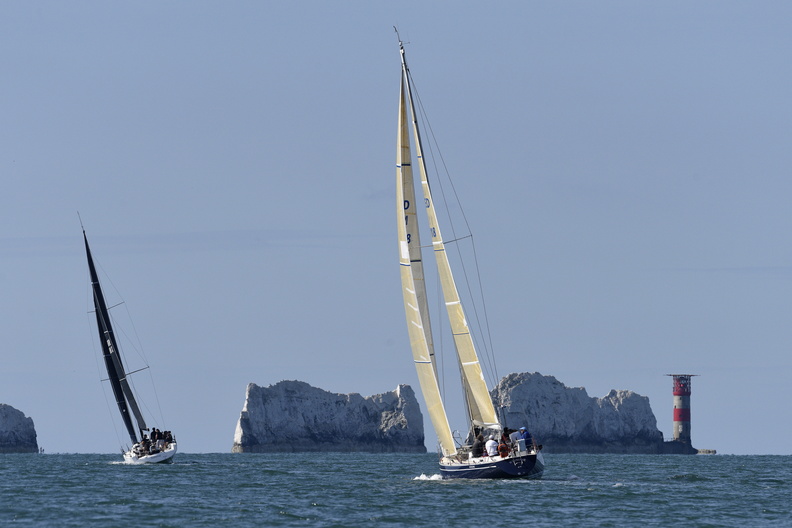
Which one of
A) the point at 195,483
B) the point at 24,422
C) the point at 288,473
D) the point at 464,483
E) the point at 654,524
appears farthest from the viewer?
the point at 24,422

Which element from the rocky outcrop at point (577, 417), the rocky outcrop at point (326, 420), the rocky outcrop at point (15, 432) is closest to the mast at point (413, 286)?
the rocky outcrop at point (326, 420)

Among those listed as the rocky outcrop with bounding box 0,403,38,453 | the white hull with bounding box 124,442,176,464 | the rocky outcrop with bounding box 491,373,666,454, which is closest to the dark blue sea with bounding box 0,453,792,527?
the white hull with bounding box 124,442,176,464

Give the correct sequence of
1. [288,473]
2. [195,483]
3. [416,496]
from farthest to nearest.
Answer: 1. [288,473]
2. [195,483]
3. [416,496]

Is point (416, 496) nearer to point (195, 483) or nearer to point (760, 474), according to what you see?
point (195, 483)

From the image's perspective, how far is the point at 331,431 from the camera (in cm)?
15012

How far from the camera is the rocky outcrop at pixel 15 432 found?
5531 inches

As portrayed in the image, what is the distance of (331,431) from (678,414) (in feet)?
129

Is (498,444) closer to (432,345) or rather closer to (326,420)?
(432,345)

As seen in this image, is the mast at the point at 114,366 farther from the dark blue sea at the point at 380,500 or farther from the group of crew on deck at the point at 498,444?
the group of crew on deck at the point at 498,444

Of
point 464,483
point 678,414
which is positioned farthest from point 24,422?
point 464,483

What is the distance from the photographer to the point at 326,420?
494ft

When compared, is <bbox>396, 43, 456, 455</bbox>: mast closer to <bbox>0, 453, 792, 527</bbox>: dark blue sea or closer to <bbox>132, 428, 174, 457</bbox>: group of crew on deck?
<bbox>0, 453, 792, 527</bbox>: dark blue sea

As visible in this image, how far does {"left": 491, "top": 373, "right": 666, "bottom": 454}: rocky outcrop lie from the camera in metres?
157

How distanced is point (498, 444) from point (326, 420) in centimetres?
10249
